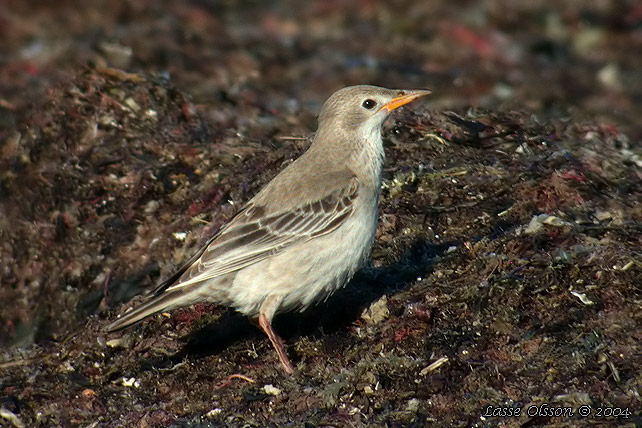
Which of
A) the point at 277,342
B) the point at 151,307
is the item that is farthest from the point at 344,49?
the point at 151,307

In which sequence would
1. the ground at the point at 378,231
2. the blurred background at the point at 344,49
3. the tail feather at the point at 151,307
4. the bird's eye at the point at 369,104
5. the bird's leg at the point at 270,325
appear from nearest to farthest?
1. the ground at the point at 378,231
2. the tail feather at the point at 151,307
3. the bird's leg at the point at 270,325
4. the bird's eye at the point at 369,104
5. the blurred background at the point at 344,49

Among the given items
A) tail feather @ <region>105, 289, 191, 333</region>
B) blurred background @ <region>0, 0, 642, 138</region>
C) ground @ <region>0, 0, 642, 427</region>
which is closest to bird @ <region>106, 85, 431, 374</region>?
tail feather @ <region>105, 289, 191, 333</region>

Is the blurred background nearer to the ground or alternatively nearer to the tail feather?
the ground

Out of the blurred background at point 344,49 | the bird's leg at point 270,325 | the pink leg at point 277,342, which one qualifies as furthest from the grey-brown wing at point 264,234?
the blurred background at point 344,49

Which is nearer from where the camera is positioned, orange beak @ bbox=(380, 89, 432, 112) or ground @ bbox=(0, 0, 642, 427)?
ground @ bbox=(0, 0, 642, 427)

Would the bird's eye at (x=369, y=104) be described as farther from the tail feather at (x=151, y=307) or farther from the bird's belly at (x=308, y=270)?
the tail feather at (x=151, y=307)

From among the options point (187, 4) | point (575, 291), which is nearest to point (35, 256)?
point (575, 291)

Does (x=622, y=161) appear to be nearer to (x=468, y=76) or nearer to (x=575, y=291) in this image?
(x=575, y=291)
